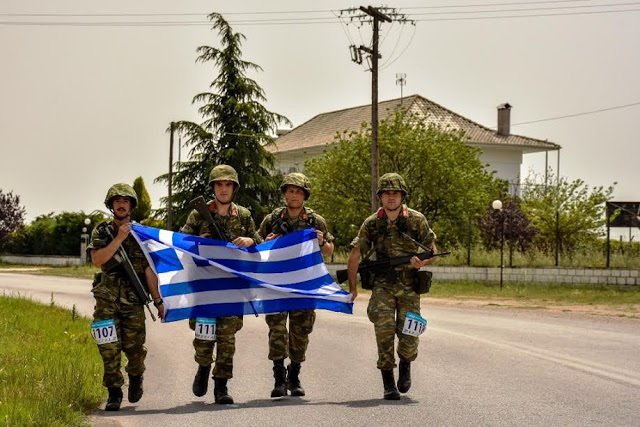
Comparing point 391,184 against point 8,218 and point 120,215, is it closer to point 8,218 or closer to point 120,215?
point 120,215

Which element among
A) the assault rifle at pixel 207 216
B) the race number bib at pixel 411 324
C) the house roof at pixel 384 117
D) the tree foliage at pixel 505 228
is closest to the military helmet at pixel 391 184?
the race number bib at pixel 411 324

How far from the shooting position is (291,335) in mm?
9266

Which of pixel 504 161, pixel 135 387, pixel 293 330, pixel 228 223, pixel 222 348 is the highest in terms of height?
pixel 504 161

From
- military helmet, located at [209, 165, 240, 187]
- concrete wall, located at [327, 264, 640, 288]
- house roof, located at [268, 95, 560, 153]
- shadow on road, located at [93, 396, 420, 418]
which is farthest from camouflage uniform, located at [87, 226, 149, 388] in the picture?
house roof, located at [268, 95, 560, 153]

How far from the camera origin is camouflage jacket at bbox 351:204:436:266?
9.13 m

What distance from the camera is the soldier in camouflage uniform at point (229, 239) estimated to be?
865 centimetres

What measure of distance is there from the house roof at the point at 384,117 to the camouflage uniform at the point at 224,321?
5367cm

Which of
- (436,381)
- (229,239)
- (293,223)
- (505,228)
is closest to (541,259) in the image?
(505,228)

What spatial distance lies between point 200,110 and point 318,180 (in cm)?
1149

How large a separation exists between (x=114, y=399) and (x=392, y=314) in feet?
8.41

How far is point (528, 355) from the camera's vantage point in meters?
12.5

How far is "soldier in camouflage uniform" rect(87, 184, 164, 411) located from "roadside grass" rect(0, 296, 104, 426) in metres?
0.36

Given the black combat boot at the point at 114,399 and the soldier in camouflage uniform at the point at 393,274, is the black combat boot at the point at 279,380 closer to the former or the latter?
the soldier in camouflage uniform at the point at 393,274

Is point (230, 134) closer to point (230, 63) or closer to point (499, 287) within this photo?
point (230, 63)
